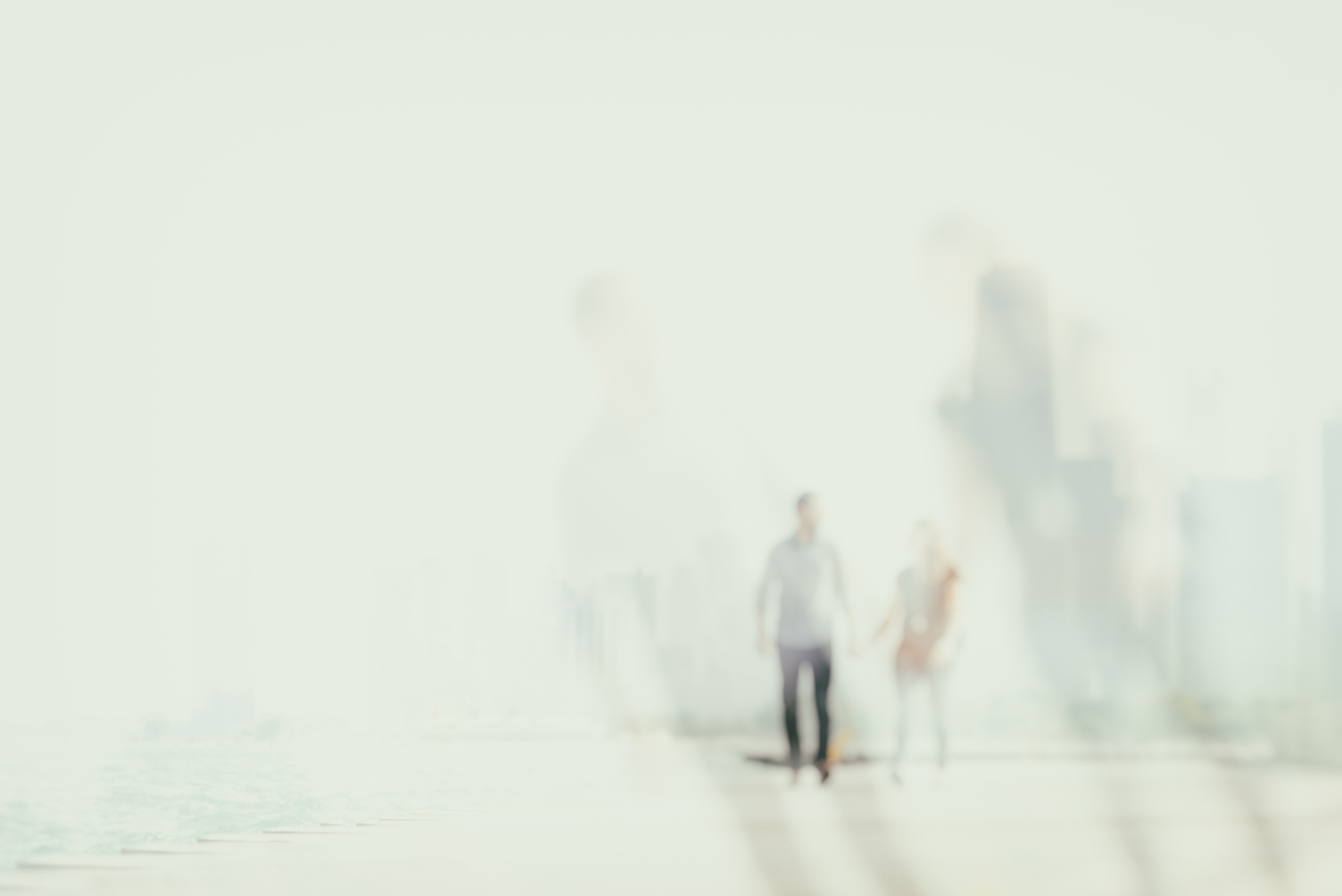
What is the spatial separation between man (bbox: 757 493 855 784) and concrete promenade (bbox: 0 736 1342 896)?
77 cm

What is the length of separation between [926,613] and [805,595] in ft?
3.16

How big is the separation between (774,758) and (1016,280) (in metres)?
17.9

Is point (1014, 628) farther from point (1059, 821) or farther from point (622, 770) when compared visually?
point (1059, 821)

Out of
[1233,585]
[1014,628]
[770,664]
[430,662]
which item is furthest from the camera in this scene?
[430,662]

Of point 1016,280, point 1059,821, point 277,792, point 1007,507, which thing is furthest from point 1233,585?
point 277,792

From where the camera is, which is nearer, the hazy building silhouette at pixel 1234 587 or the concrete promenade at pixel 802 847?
the concrete promenade at pixel 802 847

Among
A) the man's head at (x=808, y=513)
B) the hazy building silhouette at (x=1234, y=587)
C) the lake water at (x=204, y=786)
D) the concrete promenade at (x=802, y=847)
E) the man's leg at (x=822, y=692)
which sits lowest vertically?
the lake water at (x=204, y=786)

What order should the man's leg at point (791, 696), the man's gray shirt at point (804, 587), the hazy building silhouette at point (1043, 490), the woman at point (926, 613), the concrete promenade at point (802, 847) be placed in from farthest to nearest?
the hazy building silhouette at point (1043, 490), the woman at point (926, 613), the man's leg at point (791, 696), the man's gray shirt at point (804, 587), the concrete promenade at point (802, 847)

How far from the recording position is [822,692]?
646 cm

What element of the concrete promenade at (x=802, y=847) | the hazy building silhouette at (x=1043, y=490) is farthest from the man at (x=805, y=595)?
the hazy building silhouette at (x=1043, y=490)

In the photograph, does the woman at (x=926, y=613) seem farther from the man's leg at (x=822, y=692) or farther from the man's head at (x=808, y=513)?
the man's head at (x=808, y=513)

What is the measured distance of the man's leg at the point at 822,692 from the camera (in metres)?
6.35

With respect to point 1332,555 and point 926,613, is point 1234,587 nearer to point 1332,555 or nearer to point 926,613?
point 1332,555

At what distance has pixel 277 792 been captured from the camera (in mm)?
68875
